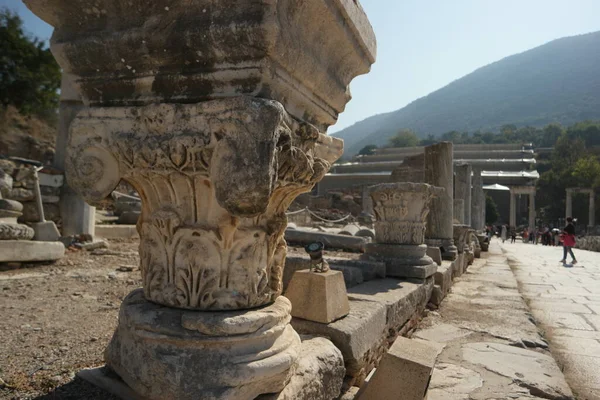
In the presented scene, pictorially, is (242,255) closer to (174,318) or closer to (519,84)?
(174,318)

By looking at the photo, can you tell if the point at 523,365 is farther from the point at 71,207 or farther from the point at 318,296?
the point at 71,207

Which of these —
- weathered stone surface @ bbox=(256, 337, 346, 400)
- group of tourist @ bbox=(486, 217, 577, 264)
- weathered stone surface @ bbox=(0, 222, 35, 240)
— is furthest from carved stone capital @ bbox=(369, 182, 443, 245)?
group of tourist @ bbox=(486, 217, 577, 264)

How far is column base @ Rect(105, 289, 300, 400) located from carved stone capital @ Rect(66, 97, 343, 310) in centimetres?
10

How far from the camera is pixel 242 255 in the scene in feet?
5.05

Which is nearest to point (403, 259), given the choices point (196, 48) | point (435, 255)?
point (435, 255)

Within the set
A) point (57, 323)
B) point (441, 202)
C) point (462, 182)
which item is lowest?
point (57, 323)

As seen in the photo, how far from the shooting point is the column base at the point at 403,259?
4.23m

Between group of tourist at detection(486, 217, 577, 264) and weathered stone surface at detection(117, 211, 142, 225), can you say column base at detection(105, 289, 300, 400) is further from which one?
group of tourist at detection(486, 217, 577, 264)

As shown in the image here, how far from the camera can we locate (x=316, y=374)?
172cm

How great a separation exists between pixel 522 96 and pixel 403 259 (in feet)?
550

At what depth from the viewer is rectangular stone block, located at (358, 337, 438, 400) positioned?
188 cm

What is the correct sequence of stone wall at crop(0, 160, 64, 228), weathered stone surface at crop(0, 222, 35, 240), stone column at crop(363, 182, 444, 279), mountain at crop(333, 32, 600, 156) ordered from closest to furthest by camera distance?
stone column at crop(363, 182, 444, 279) < weathered stone surface at crop(0, 222, 35, 240) < stone wall at crop(0, 160, 64, 228) < mountain at crop(333, 32, 600, 156)

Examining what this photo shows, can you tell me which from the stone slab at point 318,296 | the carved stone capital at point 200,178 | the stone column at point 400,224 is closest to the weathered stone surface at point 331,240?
the stone column at point 400,224

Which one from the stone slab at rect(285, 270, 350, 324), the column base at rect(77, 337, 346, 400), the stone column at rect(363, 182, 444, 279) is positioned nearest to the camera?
the column base at rect(77, 337, 346, 400)
